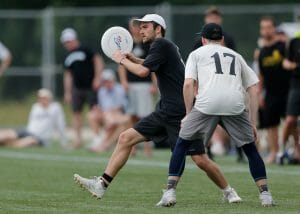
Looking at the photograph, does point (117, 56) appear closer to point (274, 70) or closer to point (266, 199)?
point (266, 199)

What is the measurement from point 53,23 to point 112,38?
699 inches

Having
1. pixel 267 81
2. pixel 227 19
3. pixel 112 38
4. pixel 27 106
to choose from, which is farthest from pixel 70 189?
pixel 27 106

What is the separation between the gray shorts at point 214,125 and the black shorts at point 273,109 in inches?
270

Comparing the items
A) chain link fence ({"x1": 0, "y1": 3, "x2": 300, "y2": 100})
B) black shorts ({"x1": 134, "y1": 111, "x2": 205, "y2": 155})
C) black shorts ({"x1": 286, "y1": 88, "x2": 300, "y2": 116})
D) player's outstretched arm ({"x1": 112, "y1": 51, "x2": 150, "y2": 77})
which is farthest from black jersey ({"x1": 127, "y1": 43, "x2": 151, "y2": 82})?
player's outstretched arm ({"x1": 112, "y1": 51, "x2": 150, "y2": 77})

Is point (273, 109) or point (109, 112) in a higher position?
point (273, 109)

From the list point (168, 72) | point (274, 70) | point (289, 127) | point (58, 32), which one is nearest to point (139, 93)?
point (274, 70)

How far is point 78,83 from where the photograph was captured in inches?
878

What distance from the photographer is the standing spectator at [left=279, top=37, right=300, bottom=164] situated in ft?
54.9

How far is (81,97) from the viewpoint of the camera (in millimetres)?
22234

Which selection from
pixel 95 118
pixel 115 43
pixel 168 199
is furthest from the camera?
pixel 95 118

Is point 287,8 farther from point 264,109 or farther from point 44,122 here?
point 264,109

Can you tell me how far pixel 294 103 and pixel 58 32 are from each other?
506 inches

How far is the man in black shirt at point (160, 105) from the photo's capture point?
11062 millimetres

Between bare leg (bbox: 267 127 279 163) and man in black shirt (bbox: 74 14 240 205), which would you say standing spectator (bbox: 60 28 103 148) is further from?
man in black shirt (bbox: 74 14 240 205)
